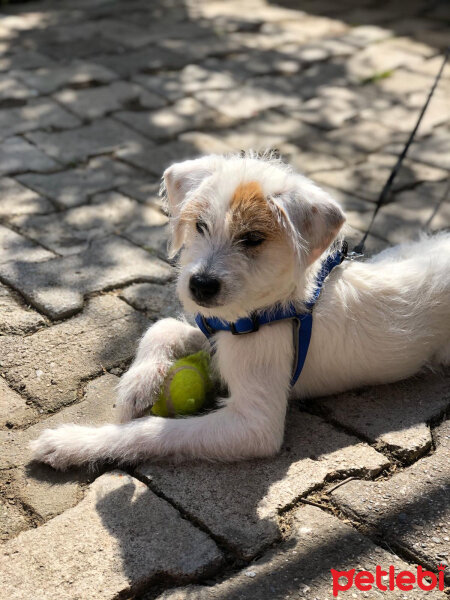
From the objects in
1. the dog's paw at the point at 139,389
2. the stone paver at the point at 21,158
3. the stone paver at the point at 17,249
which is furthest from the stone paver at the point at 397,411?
the stone paver at the point at 21,158

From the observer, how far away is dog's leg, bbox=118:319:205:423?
3463 millimetres

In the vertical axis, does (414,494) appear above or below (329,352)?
below

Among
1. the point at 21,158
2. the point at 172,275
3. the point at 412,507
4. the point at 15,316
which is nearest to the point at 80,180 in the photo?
the point at 21,158

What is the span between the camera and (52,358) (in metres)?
3.86

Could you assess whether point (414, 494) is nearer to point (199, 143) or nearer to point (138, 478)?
point (138, 478)

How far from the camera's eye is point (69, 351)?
12.9ft

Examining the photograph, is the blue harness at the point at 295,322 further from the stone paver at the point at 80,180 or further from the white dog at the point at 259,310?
the stone paver at the point at 80,180

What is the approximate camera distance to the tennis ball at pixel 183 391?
139 inches

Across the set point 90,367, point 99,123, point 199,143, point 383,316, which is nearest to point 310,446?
point 383,316

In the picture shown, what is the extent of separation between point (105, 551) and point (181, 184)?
1.72 metres

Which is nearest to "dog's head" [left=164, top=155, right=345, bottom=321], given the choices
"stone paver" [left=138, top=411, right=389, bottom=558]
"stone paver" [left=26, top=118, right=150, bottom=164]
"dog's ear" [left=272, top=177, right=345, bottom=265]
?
"dog's ear" [left=272, top=177, right=345, bottom=265]

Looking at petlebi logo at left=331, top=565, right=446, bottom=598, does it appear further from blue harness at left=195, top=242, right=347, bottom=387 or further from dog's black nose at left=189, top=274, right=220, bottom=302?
dog's black nose at left=189, top=274, right=220, bottom=302

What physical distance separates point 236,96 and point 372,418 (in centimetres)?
487

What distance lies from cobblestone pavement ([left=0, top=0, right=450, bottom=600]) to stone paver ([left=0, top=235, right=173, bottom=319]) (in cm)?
1
